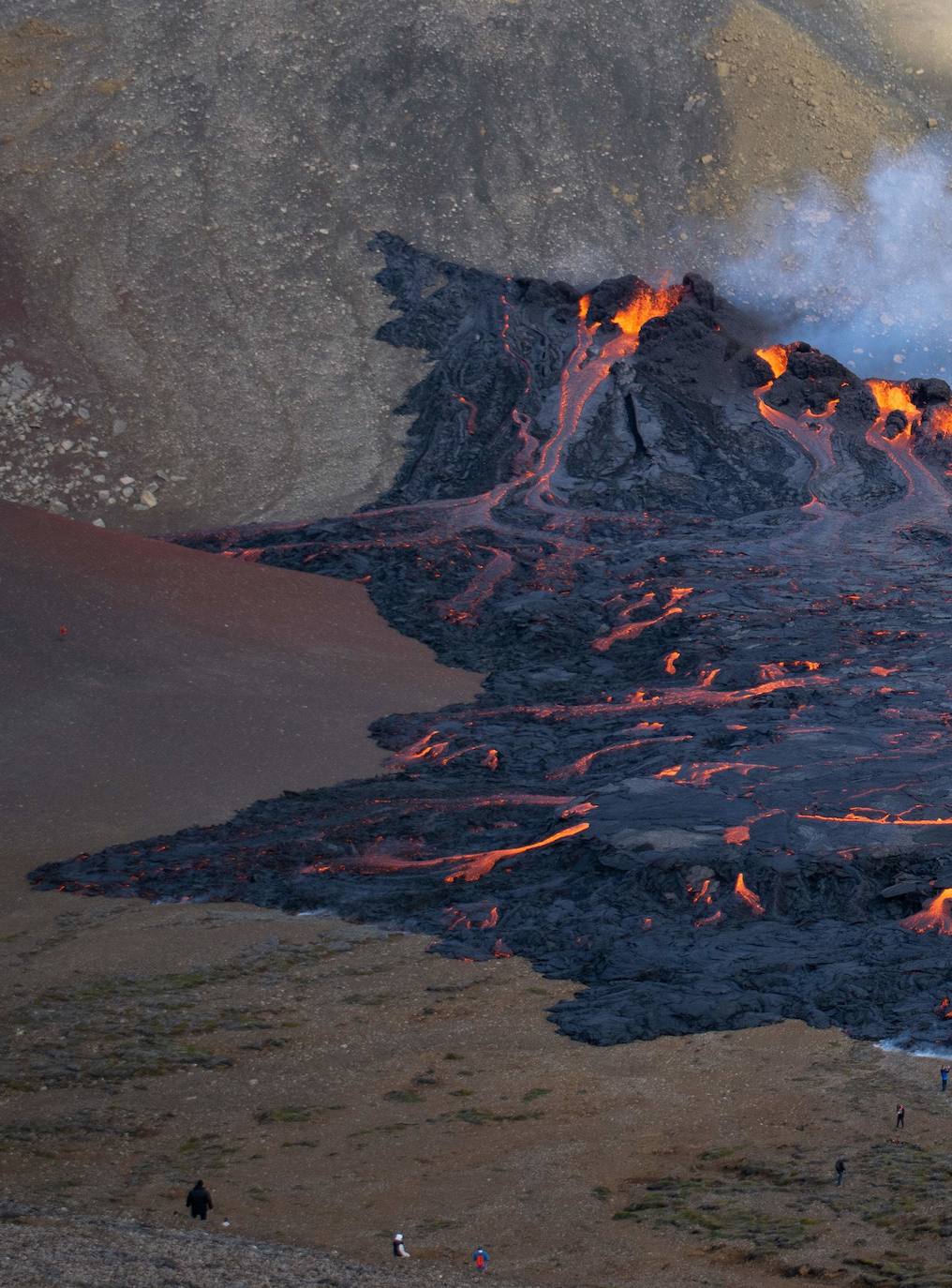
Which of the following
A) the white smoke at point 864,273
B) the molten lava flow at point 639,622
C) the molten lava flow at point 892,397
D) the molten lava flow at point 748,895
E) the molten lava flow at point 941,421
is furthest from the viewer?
the white smoke at point 864,273

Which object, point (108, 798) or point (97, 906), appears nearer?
point (97, 906)

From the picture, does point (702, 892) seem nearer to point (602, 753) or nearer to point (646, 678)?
point (602, 753)

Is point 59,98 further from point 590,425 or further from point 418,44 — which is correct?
point 590,425

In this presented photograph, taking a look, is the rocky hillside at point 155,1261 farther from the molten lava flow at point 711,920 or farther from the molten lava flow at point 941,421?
the molten lava flow at point 941,421

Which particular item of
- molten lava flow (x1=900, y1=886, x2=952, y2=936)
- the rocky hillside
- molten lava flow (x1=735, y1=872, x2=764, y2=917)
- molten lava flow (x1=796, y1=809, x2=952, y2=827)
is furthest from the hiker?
molten lava flow (x1=796, y1=809, x2=952, y2=827)

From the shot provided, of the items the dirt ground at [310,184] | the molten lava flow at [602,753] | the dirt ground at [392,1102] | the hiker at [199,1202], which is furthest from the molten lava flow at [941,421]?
the hiker at [199,1202]

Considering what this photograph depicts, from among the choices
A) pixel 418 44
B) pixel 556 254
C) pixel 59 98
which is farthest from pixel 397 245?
pixel 59 98

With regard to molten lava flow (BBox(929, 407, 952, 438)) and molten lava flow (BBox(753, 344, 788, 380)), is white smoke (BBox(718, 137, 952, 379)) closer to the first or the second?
molten lava flow (BBox(753, 344, 788, 380))

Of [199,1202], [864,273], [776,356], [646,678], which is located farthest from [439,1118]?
[864,273]
